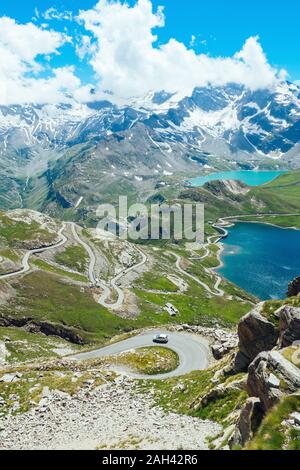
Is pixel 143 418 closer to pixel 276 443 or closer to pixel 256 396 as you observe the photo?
pixel 256 396

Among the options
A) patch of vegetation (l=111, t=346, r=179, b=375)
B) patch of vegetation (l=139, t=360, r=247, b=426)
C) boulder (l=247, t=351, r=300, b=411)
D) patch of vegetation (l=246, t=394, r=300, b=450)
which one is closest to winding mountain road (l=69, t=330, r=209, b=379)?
patch of vegetation (l=111, t=346, r=179, b=375)

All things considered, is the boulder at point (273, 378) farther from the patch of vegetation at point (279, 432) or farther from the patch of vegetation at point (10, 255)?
the patch of vegetation at point (10, 255)

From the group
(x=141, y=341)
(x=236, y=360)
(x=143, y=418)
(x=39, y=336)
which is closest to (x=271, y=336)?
(x=236, y=360)

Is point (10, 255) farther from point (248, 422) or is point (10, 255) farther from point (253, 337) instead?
point (248, 422)

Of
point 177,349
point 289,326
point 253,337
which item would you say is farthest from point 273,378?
point 177,349

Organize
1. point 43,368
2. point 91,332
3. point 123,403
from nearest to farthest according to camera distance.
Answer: point 123,403
point 43,368
point 91,332
